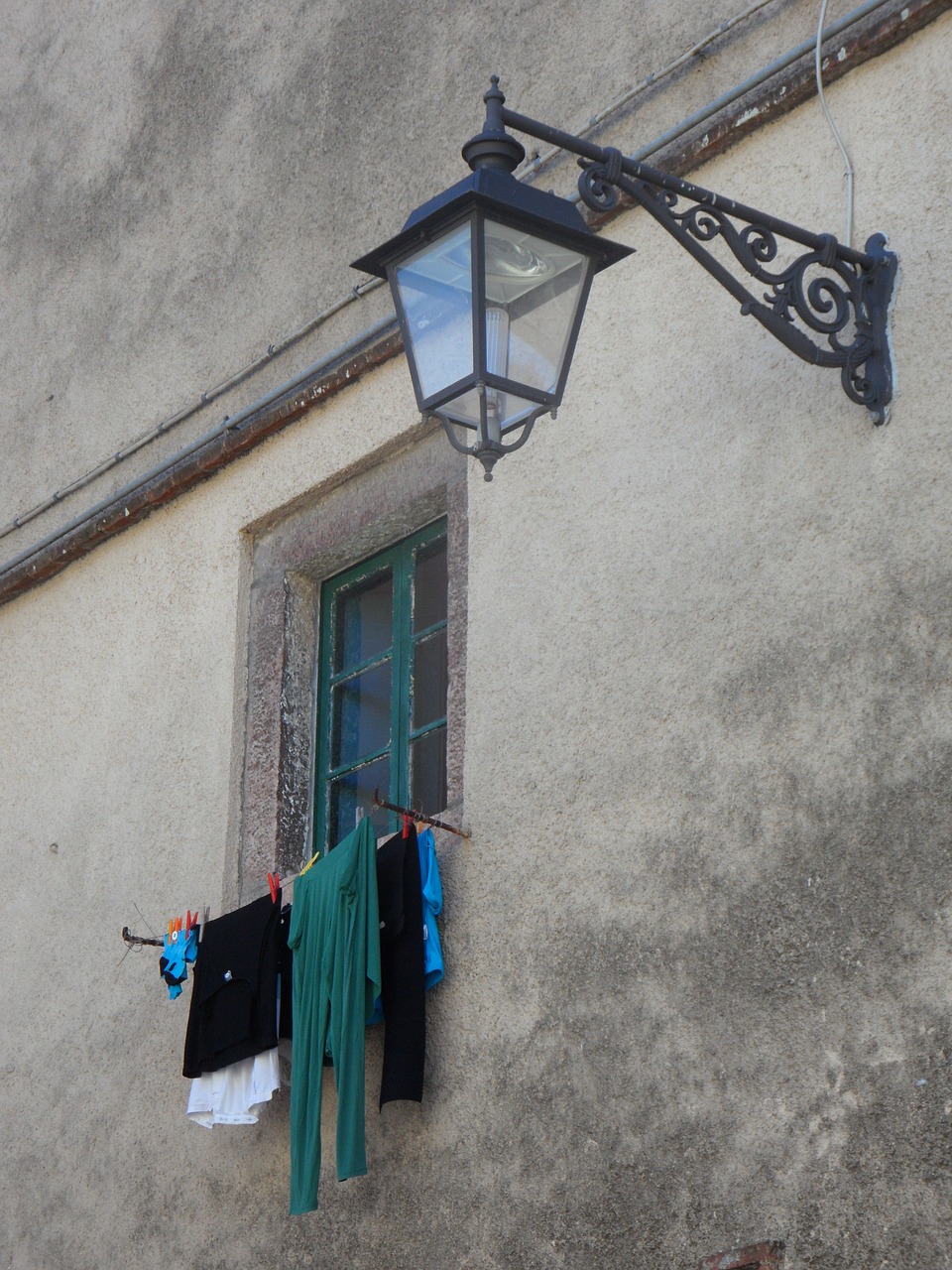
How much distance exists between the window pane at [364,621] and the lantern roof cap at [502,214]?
7.83ft

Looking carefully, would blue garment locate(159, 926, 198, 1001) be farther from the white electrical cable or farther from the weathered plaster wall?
the white electrical cable

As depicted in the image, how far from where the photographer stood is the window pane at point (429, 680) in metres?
6.41

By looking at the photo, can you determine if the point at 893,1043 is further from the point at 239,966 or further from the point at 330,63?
the point at 330,63

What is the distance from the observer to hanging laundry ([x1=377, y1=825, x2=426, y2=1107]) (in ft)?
17.7

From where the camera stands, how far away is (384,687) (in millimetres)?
6688

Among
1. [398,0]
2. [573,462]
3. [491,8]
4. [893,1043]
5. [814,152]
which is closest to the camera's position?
[893,1043]

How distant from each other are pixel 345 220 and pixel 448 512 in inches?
61.1

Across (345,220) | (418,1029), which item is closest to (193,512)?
(345,220)

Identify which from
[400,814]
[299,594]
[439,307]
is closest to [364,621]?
[299,594]

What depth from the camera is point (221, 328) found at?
25.3ft

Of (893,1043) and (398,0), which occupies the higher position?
(398,0)

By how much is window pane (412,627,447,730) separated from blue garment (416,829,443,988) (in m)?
0.77

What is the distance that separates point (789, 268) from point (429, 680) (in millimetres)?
2286

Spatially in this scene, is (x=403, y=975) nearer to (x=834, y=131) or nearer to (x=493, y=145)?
(x=493, y=145)
